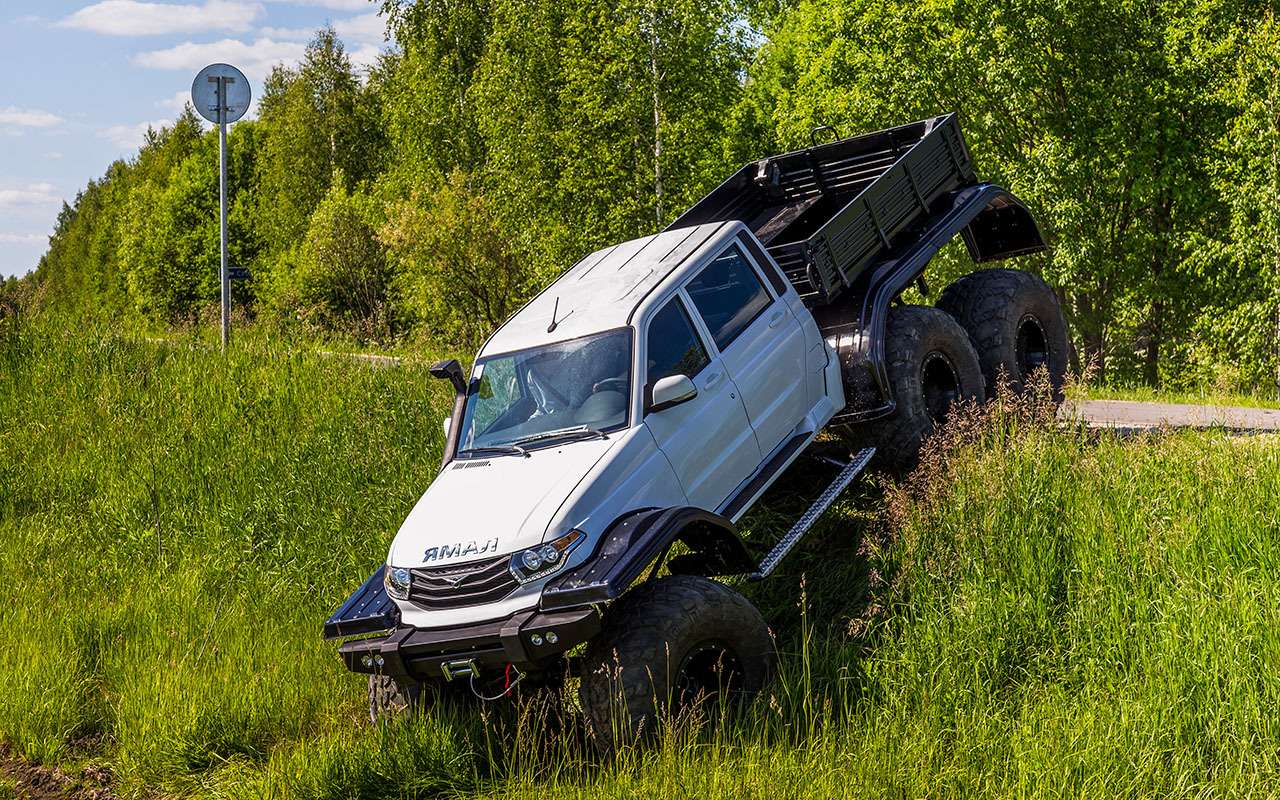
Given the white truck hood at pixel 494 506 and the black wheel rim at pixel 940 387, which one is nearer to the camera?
the white truck hood at pixel 494 506

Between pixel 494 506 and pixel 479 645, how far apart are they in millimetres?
736

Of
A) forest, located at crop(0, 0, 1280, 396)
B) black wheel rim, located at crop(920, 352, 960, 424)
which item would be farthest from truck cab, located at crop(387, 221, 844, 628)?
forest, located at crop(0, 0, 1280, 396)

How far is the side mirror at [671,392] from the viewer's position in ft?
21.2

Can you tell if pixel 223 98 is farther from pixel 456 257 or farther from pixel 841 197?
pixel 456 257

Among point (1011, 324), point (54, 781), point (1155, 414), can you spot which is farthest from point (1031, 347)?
point (54, 781)

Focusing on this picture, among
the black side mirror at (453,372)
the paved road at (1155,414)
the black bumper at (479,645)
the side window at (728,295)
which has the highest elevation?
the side window at (728,295)

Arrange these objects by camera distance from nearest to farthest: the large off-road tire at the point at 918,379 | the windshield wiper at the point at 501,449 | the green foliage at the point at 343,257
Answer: the windshield wiper at the point at 501,449
the large off-road tire at the point at 918,379
the green foliage at the point at 343,257

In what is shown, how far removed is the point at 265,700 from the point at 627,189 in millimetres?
26768

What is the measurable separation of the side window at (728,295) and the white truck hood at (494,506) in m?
1.36

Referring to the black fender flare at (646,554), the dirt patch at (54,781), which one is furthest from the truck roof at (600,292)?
the dirt patch at (54,781)

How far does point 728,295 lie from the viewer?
766 centimetres

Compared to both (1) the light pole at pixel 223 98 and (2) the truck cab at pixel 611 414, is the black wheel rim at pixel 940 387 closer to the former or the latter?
(2) the truck cab at pixel 611 414

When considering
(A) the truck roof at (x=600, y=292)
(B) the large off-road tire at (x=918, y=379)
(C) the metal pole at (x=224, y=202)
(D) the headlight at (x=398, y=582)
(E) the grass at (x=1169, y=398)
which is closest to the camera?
(D) the headlight at (x=398, y=582)

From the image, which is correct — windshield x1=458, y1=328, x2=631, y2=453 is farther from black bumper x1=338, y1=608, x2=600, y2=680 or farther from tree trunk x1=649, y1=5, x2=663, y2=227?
tree trunk x1=649, y1=5, x2=663, y2=227
